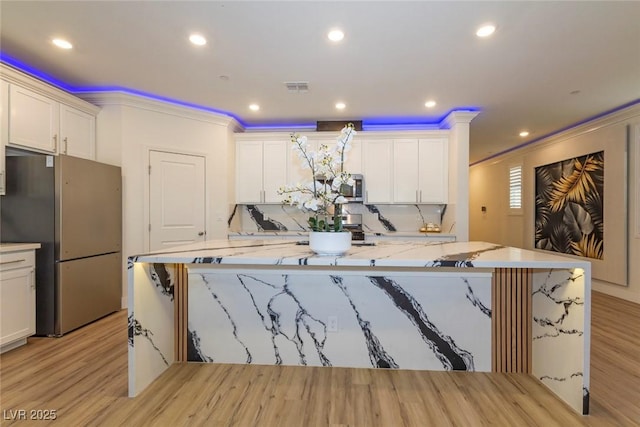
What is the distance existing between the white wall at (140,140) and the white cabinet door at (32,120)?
534 mm

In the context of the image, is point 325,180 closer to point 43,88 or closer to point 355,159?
point 355,159

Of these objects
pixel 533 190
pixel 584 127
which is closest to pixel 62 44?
pixel 584 127

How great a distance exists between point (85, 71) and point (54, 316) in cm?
236

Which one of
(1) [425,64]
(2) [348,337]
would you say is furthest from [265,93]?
(2) [348,337]

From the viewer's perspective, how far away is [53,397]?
6.39 ft

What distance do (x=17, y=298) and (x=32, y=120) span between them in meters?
1.61

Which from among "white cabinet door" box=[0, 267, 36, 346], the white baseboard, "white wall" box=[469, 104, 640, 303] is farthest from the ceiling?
the white baseboard

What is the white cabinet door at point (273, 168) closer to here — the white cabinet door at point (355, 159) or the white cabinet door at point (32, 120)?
the white cabinet door at point (355, 159)

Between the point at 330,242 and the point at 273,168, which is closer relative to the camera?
the point at 330,242

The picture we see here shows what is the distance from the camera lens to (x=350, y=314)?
2.30m

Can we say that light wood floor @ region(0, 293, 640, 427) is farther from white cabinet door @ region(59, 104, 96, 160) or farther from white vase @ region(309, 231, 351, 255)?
white cabinet door @ region(59, 104, 96, 160)

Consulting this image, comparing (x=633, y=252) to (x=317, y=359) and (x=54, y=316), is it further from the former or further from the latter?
(x=54, y=316)

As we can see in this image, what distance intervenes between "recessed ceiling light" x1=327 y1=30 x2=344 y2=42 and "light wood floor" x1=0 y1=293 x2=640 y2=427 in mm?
2517

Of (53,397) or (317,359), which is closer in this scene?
Result: (53,397)
